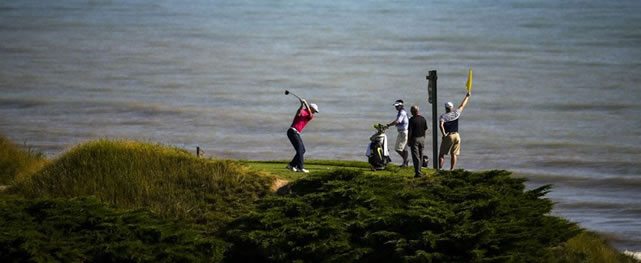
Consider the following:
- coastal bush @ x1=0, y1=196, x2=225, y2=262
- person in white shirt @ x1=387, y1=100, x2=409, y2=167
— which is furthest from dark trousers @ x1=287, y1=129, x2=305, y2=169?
coastal bush @ x1=0, y1=196, x2=225, y2=262

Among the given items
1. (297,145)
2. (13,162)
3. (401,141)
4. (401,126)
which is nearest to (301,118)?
(297,145)

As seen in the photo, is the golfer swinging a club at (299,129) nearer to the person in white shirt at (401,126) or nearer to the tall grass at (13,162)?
the person in white shirt at (401,126)

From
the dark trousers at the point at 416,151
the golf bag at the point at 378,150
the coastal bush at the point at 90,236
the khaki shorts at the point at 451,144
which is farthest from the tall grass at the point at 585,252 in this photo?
the coastal bush at the point at 90,236

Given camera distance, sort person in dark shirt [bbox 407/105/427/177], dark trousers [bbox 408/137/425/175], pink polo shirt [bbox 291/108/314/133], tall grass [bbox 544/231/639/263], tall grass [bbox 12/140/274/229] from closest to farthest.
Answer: tall grass [bbox 12/140/274/229] → tall grass [bbox 544/231/639/263] → dark trousers [bbox 408/137/425/175] → person in dark shirt [bbox 407/105/427/177] → pink polo shirt [bbox 291/108/314/133]

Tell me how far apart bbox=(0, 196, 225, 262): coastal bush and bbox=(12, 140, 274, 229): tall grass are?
1319 mm

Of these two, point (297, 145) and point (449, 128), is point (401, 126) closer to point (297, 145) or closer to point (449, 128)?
point (449, 128)

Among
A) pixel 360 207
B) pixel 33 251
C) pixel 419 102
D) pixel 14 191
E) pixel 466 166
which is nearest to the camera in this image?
pixel 33 251

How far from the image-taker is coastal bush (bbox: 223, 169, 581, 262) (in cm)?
3127

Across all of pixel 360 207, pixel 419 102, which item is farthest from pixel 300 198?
pixel 419 102

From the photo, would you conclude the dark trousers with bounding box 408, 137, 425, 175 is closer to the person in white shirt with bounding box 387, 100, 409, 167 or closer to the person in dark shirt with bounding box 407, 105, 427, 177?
the person in dark shirt with bounding box 407, 105, 427, 177

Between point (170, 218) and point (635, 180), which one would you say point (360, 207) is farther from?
point (635, 180)

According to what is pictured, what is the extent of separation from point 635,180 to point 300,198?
1200 inches

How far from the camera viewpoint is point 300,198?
33.3 metres

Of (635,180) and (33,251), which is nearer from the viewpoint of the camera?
(33,251)
